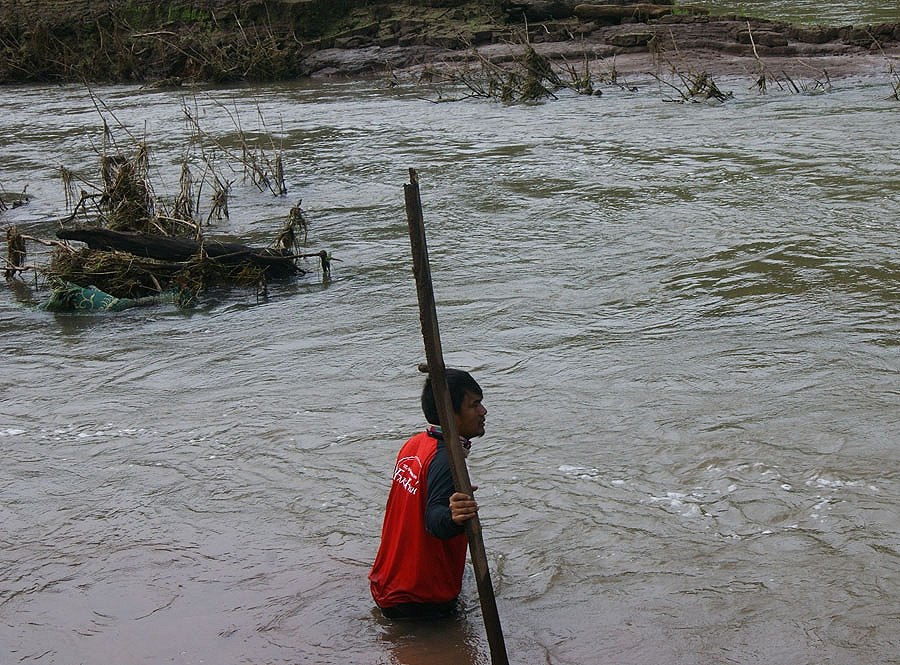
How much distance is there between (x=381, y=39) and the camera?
24.8 m

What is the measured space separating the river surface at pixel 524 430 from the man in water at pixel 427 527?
6.0 inches

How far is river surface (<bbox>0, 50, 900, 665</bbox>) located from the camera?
421 centimetres

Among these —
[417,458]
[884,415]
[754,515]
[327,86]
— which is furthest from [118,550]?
[327,86]

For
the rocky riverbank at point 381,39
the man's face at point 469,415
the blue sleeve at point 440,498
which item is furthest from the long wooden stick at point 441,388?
the rocky riverbank at point 381,39

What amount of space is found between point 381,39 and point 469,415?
22.2 metres

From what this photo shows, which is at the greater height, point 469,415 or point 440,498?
point 469,415

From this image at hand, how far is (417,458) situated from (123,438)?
2992 mm

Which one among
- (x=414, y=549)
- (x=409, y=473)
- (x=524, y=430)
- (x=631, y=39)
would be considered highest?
(x=631, y=39)

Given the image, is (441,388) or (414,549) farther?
(414,549)

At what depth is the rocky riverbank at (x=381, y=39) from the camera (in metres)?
19.6

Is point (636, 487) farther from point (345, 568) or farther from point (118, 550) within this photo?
point (118, 550)

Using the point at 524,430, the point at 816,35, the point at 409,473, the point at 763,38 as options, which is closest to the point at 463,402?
the point at 409,473

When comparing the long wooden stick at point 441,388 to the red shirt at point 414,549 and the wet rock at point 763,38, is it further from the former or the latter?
the wet rock at point 763,38

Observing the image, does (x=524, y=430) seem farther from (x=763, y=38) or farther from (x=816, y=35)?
(x=816, y=35)
